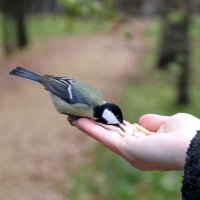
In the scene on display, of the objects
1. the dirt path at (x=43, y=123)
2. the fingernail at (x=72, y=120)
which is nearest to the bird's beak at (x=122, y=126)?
the fingernail at (x=72, y=120)

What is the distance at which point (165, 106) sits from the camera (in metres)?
10.3

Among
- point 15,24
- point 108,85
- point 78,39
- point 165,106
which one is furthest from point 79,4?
point 78,39

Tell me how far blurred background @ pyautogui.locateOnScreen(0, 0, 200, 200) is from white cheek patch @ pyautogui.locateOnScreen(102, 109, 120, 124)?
2054mm

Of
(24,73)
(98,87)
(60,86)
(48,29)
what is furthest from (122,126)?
(48,29)

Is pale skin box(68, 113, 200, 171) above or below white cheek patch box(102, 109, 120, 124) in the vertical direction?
above

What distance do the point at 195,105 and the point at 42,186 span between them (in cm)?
459

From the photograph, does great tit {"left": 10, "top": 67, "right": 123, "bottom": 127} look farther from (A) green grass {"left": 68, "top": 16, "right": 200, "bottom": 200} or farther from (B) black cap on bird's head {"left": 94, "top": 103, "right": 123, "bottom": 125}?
(A) green grass {"left": 68, "top": 16, "right": 200, "bottom": 200}

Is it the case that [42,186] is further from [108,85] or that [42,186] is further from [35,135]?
[108,85]

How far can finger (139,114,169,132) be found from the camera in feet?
8.89

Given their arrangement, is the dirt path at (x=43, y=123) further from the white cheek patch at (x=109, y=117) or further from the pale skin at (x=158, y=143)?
the pale skin at (x=158, y=143)

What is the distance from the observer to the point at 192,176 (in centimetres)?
199

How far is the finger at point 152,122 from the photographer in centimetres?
271

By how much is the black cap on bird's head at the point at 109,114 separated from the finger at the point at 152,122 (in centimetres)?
12

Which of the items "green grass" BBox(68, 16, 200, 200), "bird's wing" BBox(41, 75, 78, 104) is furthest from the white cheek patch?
"green grass" BBox(68, 16, 200, 200)
